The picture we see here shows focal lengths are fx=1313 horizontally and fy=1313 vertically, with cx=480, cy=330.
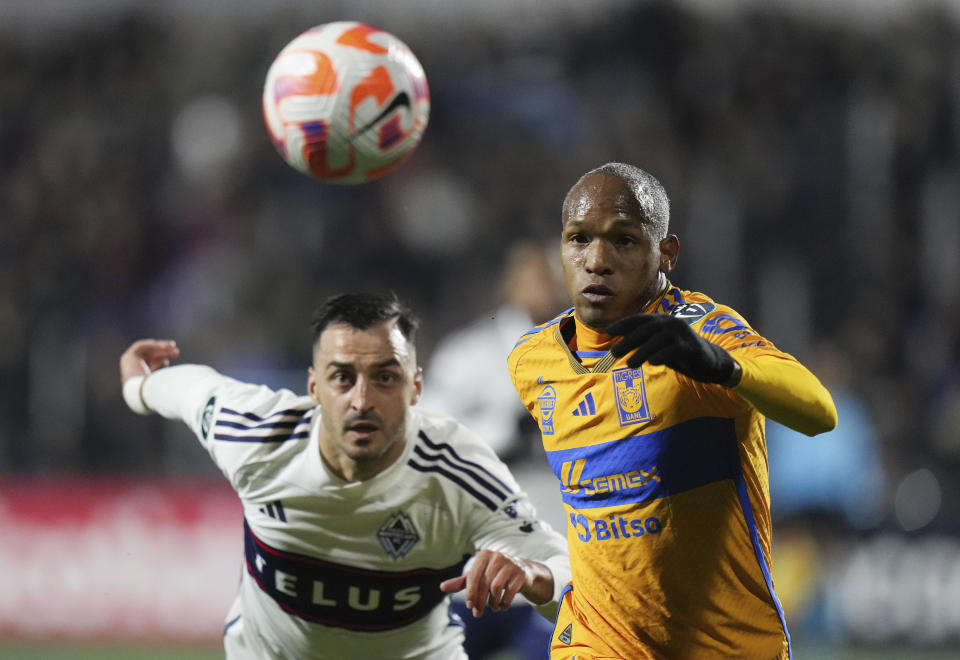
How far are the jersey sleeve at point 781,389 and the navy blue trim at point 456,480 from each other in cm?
128

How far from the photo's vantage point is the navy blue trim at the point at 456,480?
14.0 ft

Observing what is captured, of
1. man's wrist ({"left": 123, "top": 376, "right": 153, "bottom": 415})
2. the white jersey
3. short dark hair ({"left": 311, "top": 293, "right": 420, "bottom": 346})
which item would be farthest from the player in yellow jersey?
man's wrist ({"left": 123, "top": 376, "right": 153, "bottom": 415})

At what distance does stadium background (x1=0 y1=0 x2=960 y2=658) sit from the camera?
9.33 m

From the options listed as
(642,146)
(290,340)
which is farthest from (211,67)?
(642,146)

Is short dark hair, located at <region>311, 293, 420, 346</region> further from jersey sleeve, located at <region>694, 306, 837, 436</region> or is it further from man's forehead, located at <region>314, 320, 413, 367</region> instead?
jersey sleeve, located at <region>694, 306, 837, 436</region>

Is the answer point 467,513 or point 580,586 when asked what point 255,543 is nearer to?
point 467,513

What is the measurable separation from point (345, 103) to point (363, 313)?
2.78 ft

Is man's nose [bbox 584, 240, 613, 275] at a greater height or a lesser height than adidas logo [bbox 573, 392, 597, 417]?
greater

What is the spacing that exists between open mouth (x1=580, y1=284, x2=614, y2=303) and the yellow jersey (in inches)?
6.1

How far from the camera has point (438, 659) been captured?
4.57 m

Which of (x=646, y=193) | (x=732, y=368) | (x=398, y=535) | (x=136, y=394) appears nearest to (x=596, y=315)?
(x=646, y=193)

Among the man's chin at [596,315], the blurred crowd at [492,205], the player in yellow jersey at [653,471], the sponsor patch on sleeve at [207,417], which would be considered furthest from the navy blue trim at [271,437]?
the blurred crowd at [492,205]

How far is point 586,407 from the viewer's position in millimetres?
3652

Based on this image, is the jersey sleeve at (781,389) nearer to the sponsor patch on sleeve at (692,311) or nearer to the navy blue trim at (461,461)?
the sponsor patch on sleeve at (692,311)
